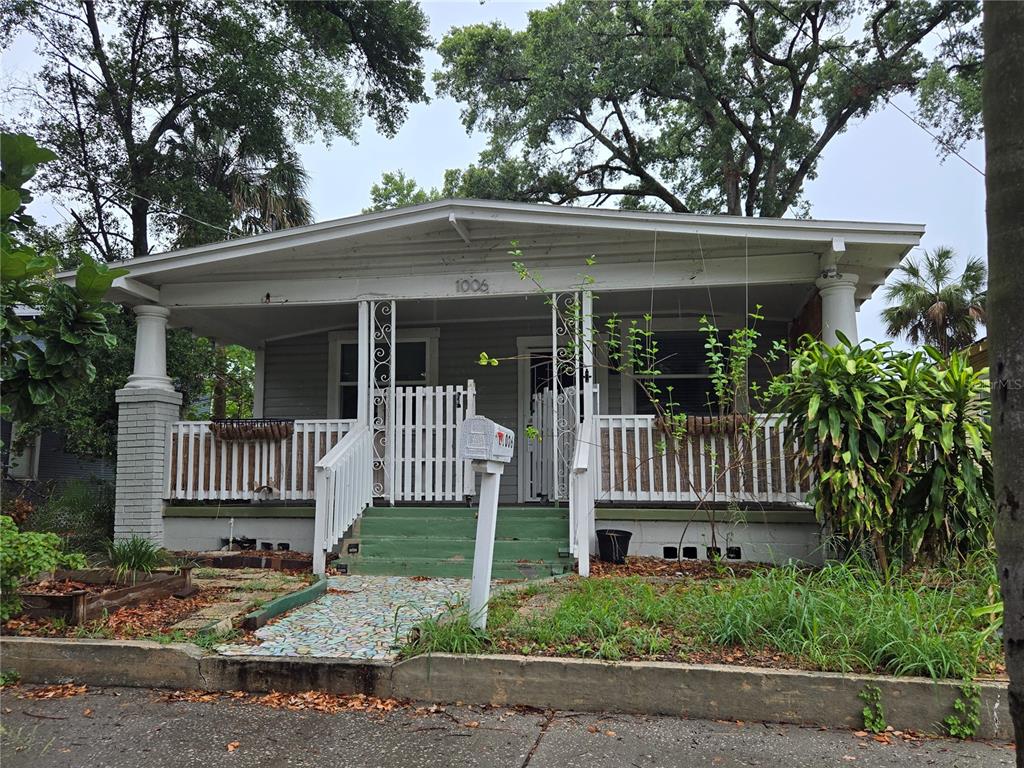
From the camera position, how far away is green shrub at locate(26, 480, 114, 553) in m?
8.39

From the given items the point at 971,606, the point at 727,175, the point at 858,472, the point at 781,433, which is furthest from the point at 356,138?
the point at 971,606

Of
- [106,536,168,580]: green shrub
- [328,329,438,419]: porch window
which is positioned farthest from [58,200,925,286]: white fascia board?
[106,536,168,580]: green shrub

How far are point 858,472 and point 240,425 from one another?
6.36 meters

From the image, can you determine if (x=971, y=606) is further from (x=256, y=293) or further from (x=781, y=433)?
(x=256, y=293)

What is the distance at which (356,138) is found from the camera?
1811cm

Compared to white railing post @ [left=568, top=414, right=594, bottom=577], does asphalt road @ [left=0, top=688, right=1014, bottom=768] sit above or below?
below

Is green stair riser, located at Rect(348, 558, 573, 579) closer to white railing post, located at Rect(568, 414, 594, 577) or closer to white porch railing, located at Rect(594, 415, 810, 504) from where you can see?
A: white railing post, located at Rect(568, 414, 594, 577)

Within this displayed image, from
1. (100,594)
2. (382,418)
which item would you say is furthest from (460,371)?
(100,594)

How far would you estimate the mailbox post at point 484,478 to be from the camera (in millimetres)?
4359

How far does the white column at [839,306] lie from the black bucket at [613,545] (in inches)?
111

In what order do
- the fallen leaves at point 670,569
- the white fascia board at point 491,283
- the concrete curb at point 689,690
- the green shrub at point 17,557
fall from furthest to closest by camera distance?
the white fascia board at point 491,283
the fallen leaves at point 670,569
the green shrub at point 17,557
the concrete curb at point 689,690

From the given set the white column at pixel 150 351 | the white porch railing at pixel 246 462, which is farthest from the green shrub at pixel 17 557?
the white column at pixel 150 351

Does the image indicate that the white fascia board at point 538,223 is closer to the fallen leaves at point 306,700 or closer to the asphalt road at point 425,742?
the asphalt road at point 425,742

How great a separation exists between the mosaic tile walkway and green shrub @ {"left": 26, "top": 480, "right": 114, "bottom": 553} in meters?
3.67
